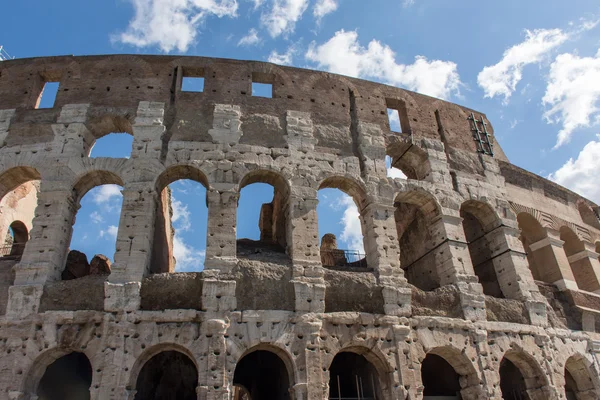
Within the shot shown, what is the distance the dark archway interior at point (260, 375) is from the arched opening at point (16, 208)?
21.7ft

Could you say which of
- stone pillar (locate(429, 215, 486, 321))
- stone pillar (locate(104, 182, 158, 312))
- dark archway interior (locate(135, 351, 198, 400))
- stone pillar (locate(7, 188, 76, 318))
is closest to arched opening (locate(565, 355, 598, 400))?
stone pillar (locate(429, 215, 486, 321))

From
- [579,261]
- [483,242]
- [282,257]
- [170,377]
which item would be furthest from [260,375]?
[579,261]

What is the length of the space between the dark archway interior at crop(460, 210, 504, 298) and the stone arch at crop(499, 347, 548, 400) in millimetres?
1646

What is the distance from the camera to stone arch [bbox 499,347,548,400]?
34.9 ft

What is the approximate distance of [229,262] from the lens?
947cm

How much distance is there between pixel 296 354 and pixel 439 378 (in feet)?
15.7

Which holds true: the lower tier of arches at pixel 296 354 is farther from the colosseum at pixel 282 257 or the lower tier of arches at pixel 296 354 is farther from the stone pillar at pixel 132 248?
the stone pillar at pixel 132 248

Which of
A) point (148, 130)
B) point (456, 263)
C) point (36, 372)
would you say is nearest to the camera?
point (36, 372)

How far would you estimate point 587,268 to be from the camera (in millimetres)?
14000

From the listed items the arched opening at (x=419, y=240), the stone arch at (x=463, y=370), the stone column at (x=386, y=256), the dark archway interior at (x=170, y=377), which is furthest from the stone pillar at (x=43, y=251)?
→ the stone arch at (x=463, y=370)

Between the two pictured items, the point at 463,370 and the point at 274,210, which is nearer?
the point at 463,370

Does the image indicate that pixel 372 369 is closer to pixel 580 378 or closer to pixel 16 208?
pixel 580 378

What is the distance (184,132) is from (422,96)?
7474 mm

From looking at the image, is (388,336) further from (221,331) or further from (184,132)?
(184,132)
